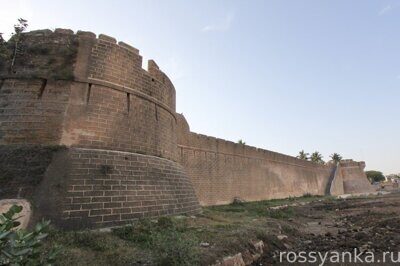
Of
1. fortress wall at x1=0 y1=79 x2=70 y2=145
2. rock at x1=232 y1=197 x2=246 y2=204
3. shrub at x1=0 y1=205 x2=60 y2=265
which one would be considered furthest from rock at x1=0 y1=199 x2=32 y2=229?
rock at x1=232 y1=197 x2=246 y2=204

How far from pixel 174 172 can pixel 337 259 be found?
5702 millimetres

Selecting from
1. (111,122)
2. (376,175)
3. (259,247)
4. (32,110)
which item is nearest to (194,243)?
(259,247)

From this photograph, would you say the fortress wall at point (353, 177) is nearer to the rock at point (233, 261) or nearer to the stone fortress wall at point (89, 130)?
the stone fortress wall at point (89, 130)

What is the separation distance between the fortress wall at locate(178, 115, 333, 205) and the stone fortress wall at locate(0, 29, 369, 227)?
Answer: 5.25 meters

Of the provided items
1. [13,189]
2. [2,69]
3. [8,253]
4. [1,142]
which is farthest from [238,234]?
[2,69]

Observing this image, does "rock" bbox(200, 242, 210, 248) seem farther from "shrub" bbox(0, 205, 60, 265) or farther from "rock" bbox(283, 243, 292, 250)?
"shrub" bbox(0, 205, 60, 265)

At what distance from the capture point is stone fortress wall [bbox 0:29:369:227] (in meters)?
7.10

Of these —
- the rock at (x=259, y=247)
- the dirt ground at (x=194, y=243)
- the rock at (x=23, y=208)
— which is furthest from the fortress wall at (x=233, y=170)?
the rock at (x=23, y=208)

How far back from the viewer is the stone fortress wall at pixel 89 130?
7.10m

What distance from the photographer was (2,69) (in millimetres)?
8266

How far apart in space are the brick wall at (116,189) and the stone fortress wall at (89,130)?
0.02m

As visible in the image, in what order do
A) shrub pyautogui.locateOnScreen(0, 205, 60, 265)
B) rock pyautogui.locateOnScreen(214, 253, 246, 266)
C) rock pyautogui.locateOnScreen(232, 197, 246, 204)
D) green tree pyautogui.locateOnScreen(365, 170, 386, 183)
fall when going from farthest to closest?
green tree pyautogui.locateOnScreen(365, 170, 386, 183)
rock pyautogui.locateOnScreen(232, 197, 246, 204)
rock pyautogui.locateOnScreen(214, 253, 246, 266)
shrub pyautogui.locateOnScreen(0, 205, 60, 265)

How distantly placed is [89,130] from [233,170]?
13.2 metres

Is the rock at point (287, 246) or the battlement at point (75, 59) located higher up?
the battlement at point (75, 59)
